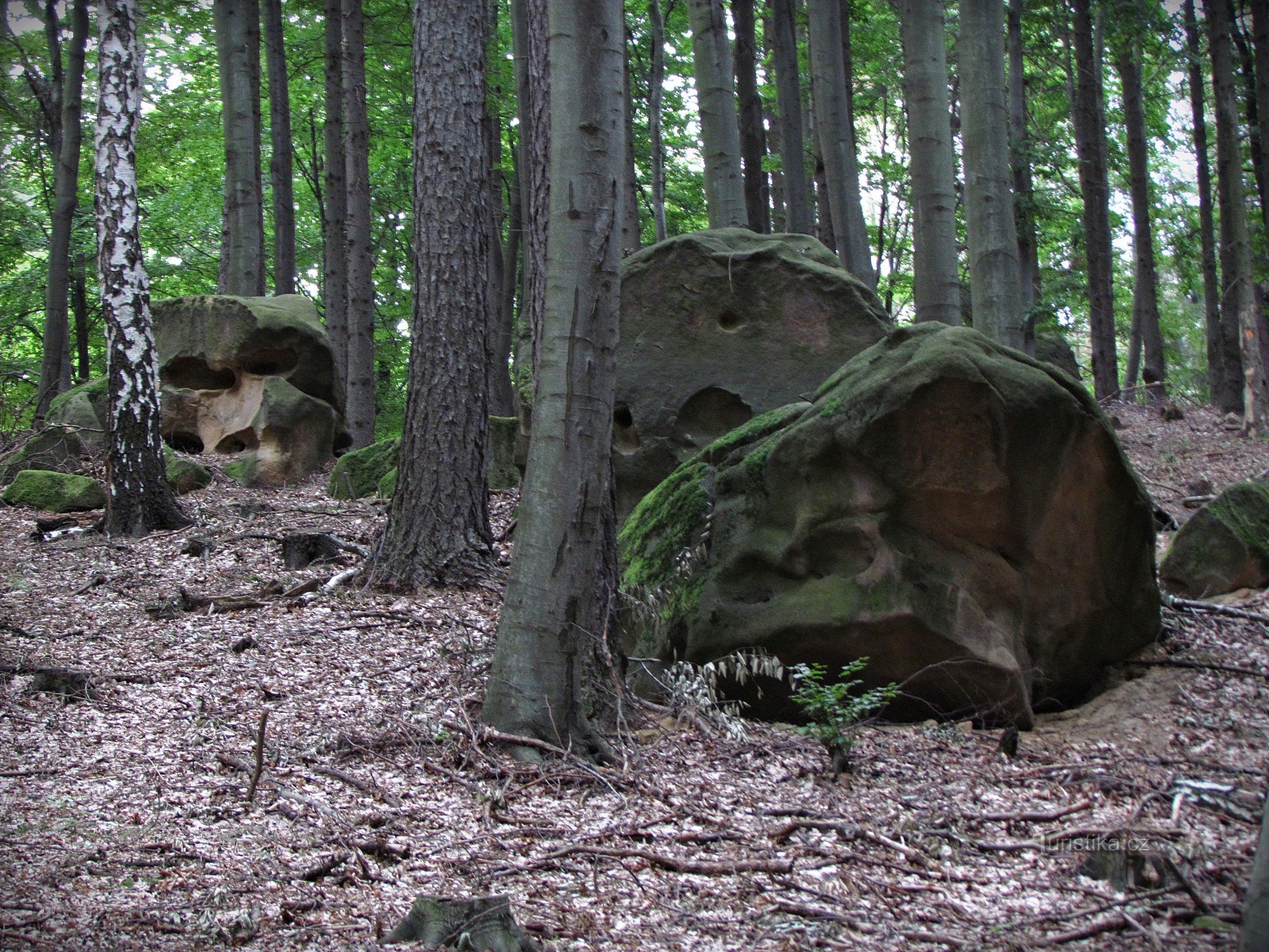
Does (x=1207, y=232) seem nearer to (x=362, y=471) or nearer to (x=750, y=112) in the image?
(x=750, y=112)

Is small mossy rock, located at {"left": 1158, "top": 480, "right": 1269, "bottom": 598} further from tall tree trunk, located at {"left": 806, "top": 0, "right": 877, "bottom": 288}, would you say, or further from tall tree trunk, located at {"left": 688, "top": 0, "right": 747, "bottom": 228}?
tall tree trunk, located at {"left": 806, "top": 0, "right": 877, "bottom": 288}

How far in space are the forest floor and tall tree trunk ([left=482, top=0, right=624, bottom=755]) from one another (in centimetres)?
34

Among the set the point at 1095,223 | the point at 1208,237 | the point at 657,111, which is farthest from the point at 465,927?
the point at 1208,237

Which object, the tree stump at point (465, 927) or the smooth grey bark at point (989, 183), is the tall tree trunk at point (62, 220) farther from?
the tree stump at point (465, 927)

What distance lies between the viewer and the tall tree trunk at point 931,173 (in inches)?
340

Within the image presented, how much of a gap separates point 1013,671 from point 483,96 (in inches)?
211

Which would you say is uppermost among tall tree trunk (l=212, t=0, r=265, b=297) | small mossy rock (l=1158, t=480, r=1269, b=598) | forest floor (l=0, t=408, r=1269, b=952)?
tall tree trunk (l=212, t=0, r=265, b=297)

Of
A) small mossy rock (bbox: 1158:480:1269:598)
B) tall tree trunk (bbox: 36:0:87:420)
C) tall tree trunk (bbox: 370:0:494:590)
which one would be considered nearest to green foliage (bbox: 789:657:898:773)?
tall tree trunk (bbox: 370:0:494:590)

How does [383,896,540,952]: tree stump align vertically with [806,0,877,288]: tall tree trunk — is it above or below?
below

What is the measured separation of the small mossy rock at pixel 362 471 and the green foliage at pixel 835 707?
6.90m

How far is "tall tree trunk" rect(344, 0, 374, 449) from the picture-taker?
12805 mm

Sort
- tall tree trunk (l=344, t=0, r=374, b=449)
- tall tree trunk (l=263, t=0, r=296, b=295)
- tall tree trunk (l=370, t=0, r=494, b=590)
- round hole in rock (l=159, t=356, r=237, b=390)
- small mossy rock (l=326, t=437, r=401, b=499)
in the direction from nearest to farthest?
tall tree trunk (l=370, t=0, r=494, b=590) < small mossy rock (l=326, t=437, r=401, b=499) < round hole in rock (l=159, t=356, r=237, b=390) < tall tree trunk (l=344, t=0, r=374, b=449) < tall tree trunk (l=263, t=0, r=296, b=295)

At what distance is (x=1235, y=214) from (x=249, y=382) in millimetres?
12636

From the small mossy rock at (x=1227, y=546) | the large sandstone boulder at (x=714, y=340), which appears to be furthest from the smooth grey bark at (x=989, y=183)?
the small mossy rock at (x=1227, y=546)
